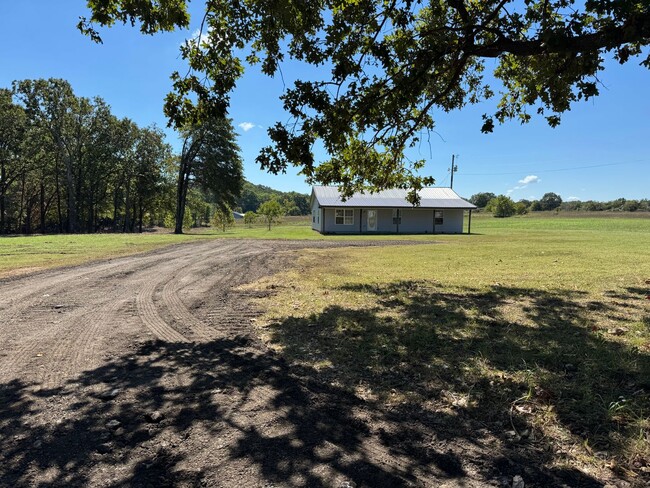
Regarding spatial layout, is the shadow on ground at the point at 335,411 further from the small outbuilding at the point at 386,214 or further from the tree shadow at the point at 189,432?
the small outbuilding at the point at 386,214

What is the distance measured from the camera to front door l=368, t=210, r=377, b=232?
38.6 meters

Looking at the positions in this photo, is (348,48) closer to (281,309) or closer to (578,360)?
(281,309)

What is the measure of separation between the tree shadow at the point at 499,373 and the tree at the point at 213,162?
115 feet

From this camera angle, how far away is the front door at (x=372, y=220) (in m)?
38.6

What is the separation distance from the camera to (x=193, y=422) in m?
3.04

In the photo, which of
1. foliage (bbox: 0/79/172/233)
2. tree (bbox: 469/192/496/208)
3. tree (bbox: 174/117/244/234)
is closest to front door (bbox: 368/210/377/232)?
tree (bbox: 174/117/244/234)

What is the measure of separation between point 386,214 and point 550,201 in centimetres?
13044

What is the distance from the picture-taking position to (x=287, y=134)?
24.0 ft

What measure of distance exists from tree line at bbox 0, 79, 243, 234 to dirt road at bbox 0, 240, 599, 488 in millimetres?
34832

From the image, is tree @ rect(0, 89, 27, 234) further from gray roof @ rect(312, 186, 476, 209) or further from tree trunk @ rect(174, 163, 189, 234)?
gray roof @ rect(312, 186, 476, 209)

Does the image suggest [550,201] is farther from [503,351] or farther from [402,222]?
[503,351]

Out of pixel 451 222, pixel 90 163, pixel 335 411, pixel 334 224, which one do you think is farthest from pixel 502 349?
pixel 90 163

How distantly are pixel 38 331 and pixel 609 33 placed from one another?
8.32m

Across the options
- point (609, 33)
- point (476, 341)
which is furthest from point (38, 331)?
Result: point (609, 33)
